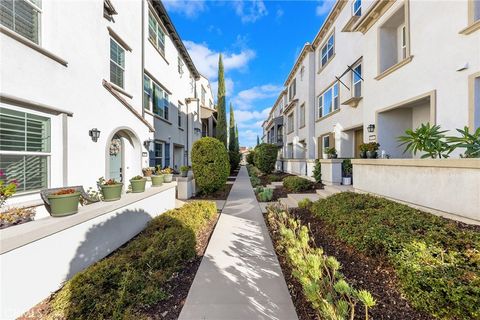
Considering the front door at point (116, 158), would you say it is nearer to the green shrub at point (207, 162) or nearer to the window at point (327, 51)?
the green shrub at point (207, 162)

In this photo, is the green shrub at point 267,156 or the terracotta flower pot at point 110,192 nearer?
the terracotta flower pot at point 110,192

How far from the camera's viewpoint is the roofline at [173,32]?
35.4 feet

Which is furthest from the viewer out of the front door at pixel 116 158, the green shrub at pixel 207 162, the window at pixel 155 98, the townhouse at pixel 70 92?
the window at pixel 155 98

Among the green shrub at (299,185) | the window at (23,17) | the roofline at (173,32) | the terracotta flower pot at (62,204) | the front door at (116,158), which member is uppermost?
the roofline at (173,32)

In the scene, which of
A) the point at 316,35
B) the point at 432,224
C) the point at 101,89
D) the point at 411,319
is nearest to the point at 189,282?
the point at 411,319

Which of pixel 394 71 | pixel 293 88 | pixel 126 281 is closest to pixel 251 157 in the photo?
pixel 293 88

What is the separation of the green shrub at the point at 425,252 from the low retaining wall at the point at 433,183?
50 centimetres

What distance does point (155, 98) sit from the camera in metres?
10.9

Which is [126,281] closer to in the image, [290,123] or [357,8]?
[357,8]

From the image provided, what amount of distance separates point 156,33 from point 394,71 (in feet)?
38.0

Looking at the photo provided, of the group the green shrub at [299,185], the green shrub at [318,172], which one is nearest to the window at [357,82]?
the green shrub at [318,172]

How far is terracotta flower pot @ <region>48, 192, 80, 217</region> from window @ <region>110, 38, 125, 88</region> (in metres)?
5.66

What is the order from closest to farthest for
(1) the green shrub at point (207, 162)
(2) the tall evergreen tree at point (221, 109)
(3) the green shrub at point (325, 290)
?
1. (3) the green shrub at point (325, 290)
2. (1) the green shrub at point (207, 162)
3. (2) the tall evergreen tree at point (221, 109)

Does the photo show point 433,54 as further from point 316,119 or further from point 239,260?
point 316,119
